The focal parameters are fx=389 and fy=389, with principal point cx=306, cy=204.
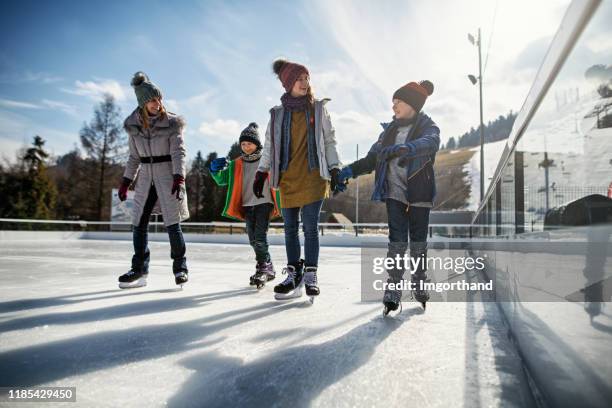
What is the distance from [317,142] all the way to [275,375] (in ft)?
5.66

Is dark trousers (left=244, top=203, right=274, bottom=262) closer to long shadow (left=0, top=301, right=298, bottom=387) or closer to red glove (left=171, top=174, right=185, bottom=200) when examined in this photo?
red glove (left=171, top=174, right=185, bottom=200)

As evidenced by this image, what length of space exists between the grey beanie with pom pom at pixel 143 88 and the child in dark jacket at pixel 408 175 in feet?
5.37

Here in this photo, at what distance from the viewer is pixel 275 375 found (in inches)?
46.4

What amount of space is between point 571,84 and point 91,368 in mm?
1571

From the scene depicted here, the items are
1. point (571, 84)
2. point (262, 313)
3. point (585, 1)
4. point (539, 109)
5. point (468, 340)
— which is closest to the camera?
point (585, 1)

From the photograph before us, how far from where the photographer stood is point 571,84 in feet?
3.09

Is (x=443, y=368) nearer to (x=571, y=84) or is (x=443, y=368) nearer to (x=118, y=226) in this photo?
(x=571, y=84)

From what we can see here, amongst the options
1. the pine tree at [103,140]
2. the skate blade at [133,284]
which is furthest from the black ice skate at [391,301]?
the pine tree at [103,140]

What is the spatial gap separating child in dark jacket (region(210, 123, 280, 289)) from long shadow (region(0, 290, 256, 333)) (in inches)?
28.8

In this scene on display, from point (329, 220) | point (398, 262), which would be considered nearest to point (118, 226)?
point (398, 262)

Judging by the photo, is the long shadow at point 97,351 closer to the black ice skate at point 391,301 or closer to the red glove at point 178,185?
the black ice skate at point 391,301

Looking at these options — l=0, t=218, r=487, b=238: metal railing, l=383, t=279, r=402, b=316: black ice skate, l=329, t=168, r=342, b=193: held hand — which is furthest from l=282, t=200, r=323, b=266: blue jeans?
l=0, t=218, r=487, b=238: metal railing

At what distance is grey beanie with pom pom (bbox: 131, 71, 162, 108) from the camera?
2938mm

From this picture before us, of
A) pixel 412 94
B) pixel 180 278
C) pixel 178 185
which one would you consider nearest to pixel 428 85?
pixel 412 94
